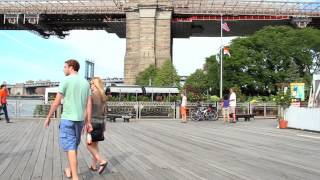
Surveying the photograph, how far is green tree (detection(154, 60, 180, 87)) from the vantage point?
74.3 m

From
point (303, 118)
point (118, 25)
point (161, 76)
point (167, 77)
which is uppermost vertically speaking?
point (118, 25)

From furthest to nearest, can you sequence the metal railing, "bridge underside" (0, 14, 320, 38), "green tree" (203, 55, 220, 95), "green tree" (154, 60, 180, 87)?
1. "bridge underside" (0, 14, 320, 38)
2. "green tree" (154, 60, 180, 87)
3. "green tree" (203, 55, 220, 95)
4. the metal railing

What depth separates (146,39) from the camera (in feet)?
293

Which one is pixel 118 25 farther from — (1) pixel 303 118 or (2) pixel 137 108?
Result: (1) pixel 303 118

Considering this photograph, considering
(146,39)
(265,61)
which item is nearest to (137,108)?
(265,61)

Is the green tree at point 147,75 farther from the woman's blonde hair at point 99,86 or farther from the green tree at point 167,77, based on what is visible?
the woman's blonde hair at point 99,86

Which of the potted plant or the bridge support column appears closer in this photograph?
the potted plant

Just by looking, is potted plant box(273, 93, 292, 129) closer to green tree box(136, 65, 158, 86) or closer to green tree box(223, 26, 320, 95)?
green tree box(223, 26, 320, 95)

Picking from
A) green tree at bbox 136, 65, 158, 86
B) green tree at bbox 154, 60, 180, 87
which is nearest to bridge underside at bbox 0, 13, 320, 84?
green tree at bbox 136, 65, 158, 86

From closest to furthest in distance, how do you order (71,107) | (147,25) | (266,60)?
(71,107) < (266,60) < (147,25)

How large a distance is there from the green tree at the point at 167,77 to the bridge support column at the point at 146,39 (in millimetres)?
10139

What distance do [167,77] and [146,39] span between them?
1571 centimetres

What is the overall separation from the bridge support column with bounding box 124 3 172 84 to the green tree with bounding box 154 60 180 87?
1014 cm

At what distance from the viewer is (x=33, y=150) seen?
13.3 m
